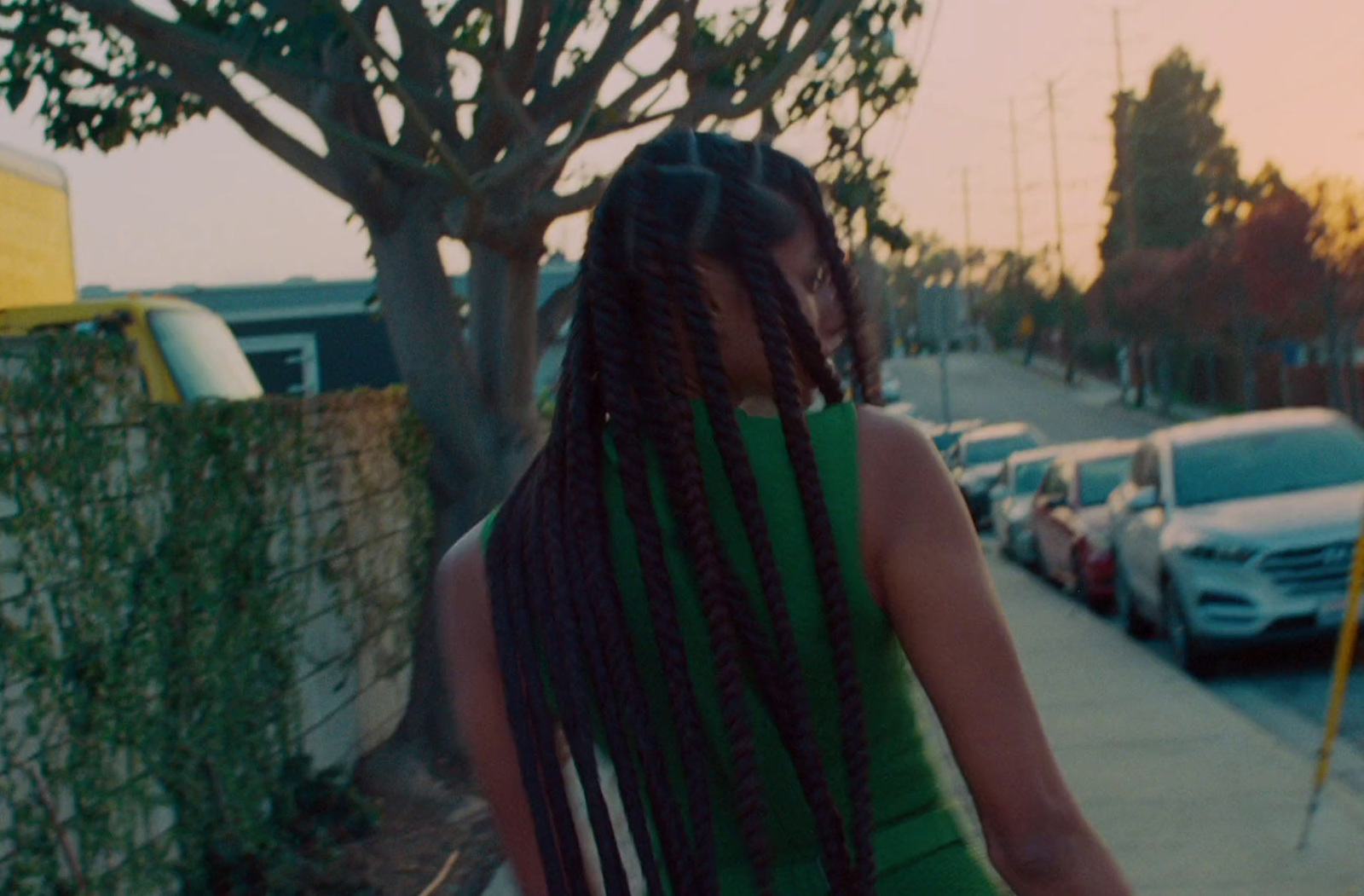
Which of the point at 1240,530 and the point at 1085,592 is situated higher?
the point at 1240,530

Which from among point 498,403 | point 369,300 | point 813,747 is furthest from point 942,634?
point 369,300

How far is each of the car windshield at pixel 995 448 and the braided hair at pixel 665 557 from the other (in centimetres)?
2824

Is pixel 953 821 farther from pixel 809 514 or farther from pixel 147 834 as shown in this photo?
pixel 147 834

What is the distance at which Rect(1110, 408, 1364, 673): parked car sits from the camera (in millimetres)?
10602

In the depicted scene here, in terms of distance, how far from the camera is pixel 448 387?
29.6 ft

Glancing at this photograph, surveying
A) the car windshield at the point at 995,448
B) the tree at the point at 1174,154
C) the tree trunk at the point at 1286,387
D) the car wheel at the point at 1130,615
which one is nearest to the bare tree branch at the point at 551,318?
the car wheel at the point at 1130,615

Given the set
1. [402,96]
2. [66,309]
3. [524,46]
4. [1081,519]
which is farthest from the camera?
[1081,519]

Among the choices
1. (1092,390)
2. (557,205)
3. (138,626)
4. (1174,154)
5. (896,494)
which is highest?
(1174,154)

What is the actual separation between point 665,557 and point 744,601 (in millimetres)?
88

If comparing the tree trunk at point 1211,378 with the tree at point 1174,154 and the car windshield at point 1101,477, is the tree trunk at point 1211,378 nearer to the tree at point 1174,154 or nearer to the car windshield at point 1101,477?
the tree at point 1174,154

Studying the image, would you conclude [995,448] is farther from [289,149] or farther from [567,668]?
[567,668]

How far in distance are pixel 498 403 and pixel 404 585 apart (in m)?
1.22

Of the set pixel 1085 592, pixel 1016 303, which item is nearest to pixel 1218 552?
pixel 1085 592

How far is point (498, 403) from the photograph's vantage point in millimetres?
9156
